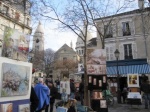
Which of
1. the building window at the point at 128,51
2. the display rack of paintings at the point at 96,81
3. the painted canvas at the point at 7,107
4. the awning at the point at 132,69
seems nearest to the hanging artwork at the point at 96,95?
the display rack of paintings at the point at 96,81

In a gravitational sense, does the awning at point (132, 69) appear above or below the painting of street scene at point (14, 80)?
above

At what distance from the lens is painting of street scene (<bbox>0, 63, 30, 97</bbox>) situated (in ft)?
11.8

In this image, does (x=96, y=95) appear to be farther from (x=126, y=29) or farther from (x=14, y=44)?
(x=126, y=29)

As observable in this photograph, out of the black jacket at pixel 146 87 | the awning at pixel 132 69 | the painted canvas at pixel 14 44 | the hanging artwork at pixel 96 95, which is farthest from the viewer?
the awning at pixel 132 69

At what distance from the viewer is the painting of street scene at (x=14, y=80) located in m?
3.59

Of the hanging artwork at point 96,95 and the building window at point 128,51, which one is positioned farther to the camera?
the building window at point 128,51

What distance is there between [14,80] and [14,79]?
17mm

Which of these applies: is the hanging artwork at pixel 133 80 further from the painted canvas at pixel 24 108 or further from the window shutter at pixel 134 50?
the window shutter at pixel 134 50

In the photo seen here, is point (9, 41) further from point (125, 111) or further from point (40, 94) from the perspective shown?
point (125, 111)

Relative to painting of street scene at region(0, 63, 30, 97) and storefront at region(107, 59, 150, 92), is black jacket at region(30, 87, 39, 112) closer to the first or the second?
painting of street scene at region(0, 63, 30, 97)

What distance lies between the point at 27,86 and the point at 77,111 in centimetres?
378

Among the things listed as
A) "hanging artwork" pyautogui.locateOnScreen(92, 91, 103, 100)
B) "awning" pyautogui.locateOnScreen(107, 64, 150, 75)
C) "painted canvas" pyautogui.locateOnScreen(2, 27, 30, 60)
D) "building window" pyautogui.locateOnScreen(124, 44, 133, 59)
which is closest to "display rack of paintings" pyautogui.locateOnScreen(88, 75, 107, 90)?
"hanging artwork" pyautogui.locateOnScreen(92, 91, 103, 100)

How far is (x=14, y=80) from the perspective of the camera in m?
3.81

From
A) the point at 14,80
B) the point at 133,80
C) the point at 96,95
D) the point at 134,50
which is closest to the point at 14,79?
the point at 14,80
